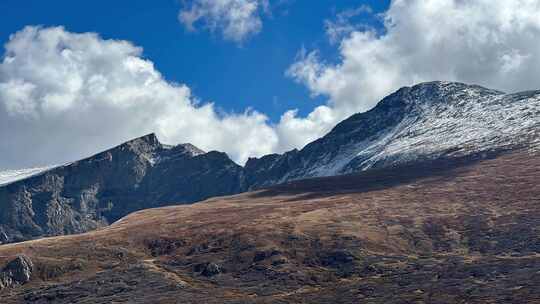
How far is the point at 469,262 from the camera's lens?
130 meters

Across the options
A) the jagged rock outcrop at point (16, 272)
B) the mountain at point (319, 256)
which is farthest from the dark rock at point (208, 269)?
the jagged rock outcrop at point (16, 272)

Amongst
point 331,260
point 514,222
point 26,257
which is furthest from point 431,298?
point 26,257

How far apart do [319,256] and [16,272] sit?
2316 inches

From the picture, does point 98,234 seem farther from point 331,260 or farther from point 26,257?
point 331,260

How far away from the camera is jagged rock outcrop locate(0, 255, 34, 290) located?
482 ft

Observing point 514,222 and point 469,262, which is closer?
point 469,262

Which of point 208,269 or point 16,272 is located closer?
point 208,269

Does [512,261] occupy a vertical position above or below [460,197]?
below

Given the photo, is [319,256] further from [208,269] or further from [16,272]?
[16,272]

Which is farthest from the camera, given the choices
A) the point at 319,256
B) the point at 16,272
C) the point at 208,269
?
the point at 16,272

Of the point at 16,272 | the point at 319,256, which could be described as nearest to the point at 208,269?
the point at 319,256

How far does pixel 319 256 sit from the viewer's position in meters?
144

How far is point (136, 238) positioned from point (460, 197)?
74.5m

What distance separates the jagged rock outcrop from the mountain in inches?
11.8
